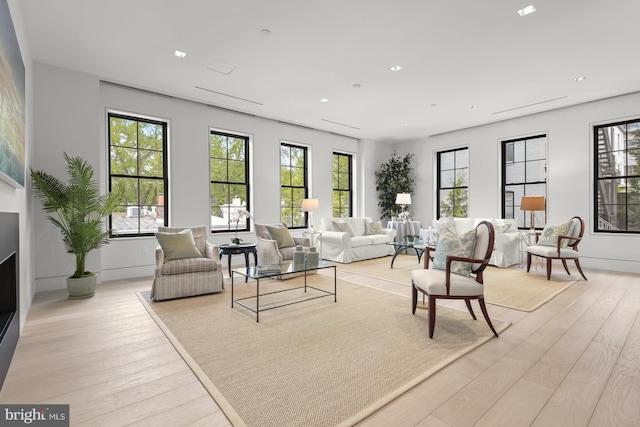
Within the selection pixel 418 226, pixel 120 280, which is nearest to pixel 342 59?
pixel 120 280

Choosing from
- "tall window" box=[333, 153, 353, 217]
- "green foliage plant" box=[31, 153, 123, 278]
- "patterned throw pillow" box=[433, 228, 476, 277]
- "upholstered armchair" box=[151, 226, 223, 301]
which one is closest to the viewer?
"patterned throw pillow" box=[433, 228, 476, 277]

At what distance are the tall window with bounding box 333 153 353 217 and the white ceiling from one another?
248cm

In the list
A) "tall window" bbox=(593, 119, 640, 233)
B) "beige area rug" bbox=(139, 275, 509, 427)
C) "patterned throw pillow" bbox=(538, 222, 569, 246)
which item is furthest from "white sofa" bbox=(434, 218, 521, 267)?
"beige area rug" bbox=(139, 275, 509, 427)

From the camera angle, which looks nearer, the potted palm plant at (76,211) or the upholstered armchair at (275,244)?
the potted palm plant at (76,211)

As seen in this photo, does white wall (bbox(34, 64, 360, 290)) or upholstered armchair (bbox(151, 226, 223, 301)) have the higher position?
white wall (bbox(34, 64, 360, 290))

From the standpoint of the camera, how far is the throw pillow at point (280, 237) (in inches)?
201

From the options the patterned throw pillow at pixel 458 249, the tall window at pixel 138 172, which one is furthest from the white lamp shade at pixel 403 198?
the tall window at pixel 138 172

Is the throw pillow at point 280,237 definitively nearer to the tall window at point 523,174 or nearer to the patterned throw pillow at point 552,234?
the patterned throw pillow at point 552,234

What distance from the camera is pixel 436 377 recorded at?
6.74 feet

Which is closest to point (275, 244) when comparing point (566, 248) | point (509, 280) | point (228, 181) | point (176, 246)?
point (176, 246)

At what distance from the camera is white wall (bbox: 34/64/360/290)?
13.9ft

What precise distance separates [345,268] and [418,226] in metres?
3.10

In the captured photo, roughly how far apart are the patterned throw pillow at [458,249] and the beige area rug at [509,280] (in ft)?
3.78

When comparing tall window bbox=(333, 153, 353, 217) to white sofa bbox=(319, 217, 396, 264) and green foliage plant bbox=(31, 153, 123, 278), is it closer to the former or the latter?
white sofa bbox=(319, 217, 396, 264)
